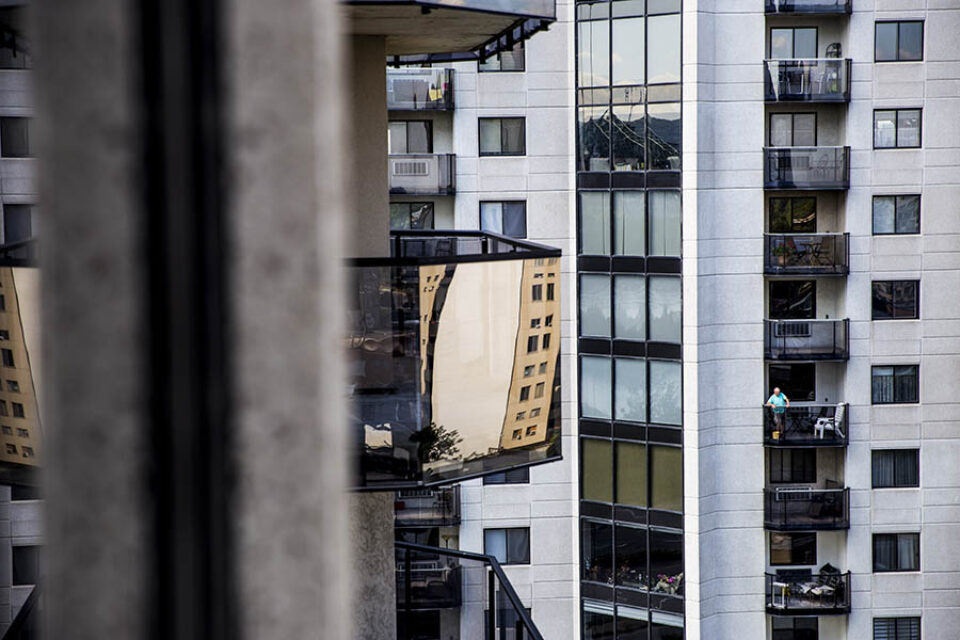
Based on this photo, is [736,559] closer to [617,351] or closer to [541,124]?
[617,351]

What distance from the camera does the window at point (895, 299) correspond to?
20641mm

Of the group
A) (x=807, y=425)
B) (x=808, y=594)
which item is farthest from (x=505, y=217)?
(x=808, y=594)

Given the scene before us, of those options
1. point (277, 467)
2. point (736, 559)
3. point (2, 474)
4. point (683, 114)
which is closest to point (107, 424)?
point (277, 467)

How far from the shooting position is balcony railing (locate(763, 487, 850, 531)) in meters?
20.6

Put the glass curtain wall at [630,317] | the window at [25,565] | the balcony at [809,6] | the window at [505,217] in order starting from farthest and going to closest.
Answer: the window at [505,217] → the balcony at [809,6] → the glass curtain wall at [630,317] → the window at [25,565]

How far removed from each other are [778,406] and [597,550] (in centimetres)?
395

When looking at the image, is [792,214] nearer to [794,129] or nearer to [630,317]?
[794,129]

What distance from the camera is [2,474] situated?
6.35 feet

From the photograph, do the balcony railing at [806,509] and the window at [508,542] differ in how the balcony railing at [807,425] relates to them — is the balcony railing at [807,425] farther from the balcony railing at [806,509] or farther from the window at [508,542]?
the window at [508,542]

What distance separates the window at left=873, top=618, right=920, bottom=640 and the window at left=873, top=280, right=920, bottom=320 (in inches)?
209

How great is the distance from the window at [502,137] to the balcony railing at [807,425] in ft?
20.2

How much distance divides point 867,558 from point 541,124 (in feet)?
30.9

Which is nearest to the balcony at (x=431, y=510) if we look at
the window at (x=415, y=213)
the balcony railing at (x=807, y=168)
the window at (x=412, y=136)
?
the window at (x=415, y=213)

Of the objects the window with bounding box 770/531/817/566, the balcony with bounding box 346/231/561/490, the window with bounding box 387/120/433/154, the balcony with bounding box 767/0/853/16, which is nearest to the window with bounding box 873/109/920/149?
the balcony with bounding box 767/0/853/16
